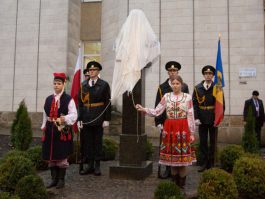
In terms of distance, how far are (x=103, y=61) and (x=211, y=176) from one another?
33.9 ft

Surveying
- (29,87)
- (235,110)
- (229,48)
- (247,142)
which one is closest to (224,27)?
(229,48)

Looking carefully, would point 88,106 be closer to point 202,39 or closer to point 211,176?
point 211,176

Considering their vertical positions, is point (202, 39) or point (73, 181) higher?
point (202, 39)

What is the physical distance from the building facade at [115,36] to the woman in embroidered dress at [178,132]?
5.47 meters

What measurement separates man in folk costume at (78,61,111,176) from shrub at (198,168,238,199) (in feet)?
7.94

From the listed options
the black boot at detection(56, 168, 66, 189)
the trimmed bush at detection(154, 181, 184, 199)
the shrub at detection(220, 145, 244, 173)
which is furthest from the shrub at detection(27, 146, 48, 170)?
the shrub at detection(220, 145, 244, 173)

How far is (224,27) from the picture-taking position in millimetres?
11898

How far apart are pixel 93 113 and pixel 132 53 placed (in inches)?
52.6

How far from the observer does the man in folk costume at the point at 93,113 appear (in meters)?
6.45

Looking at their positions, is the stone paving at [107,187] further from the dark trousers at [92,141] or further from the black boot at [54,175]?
the dark trousers at [92,141]

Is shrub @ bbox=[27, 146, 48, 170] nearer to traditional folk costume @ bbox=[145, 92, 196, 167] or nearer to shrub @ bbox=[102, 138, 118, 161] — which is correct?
shrub @ bbox=[102, 138, 118, 161]

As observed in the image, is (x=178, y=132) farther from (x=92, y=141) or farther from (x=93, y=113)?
(x=92, y=141)

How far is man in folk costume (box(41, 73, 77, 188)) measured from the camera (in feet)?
17.7

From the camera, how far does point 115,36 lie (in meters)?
13.7
